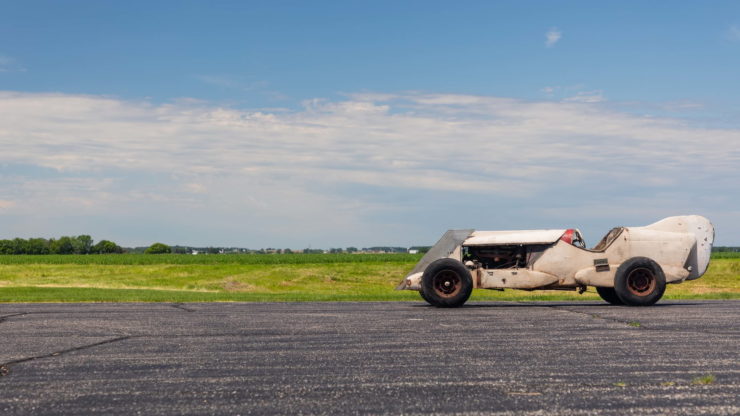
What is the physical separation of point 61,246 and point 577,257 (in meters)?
181

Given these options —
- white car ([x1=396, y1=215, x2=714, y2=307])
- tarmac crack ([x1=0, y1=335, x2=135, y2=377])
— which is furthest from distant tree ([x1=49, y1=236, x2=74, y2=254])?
tarmac crack ([x1=0, y1=335, x2=135, y2=377])

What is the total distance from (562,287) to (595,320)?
352 cm

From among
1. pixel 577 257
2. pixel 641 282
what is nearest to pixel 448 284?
pixel 577 257

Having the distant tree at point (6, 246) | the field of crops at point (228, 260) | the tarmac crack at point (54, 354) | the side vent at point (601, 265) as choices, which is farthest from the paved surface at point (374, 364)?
the distant tree at point (6, 246)

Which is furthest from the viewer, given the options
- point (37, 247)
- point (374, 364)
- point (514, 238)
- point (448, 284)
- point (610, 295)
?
point (37, 247)

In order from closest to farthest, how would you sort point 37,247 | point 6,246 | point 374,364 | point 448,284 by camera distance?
1. point 374,364
2. point 448,284
3. point 6,246
4. point 37,247

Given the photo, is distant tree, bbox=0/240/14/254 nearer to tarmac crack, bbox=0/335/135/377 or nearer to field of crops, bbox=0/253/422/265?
field of crops, bbox=0/253/422/265

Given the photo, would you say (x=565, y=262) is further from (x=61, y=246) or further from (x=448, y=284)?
(x=61, y=246)

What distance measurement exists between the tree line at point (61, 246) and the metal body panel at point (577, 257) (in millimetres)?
166428

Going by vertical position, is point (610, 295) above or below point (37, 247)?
below

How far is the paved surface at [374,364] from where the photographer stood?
19.3 feet

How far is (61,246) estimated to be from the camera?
18038 cm

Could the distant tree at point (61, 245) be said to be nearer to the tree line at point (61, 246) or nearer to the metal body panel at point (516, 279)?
the tree line at point (61, 246)

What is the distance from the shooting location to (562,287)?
15.8m
